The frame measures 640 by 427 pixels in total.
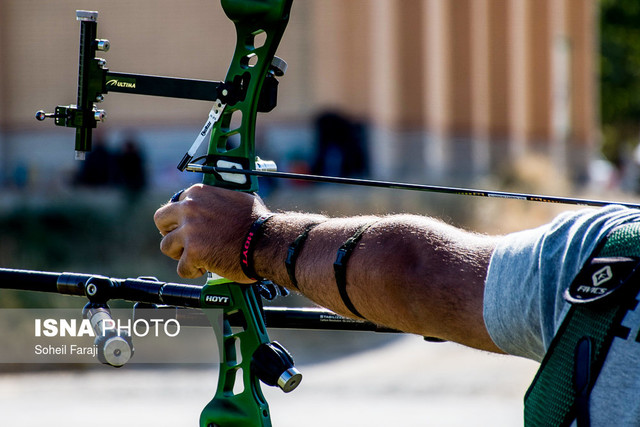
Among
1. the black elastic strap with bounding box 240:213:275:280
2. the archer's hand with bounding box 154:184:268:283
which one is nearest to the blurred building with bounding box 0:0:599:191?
the archer's hand with bounding box 154:184:268:283

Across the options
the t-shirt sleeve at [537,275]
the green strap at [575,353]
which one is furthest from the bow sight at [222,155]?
the green strap at [575,353]

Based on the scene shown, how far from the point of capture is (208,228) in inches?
100

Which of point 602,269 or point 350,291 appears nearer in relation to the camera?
point 602,269

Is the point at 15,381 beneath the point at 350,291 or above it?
beneath

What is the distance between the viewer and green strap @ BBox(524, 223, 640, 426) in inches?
66.2

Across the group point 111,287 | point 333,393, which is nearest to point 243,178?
point 111,287

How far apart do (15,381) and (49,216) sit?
3609 millimetres

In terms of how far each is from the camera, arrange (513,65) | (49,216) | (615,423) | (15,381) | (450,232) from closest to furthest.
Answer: (615,423)
(450,232)
(15,381)
(49,216)
(513,65)

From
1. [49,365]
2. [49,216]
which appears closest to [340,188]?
[49,216]

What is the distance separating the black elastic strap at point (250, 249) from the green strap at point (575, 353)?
2.92ft

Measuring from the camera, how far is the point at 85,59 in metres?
2.67

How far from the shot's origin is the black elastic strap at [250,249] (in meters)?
2.48

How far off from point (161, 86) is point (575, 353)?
4.57 feet

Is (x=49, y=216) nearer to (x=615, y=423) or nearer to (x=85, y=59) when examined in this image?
(x=85, y=59)
